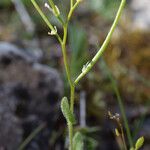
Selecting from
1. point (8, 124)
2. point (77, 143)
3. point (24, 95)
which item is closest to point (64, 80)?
point (24, 95)

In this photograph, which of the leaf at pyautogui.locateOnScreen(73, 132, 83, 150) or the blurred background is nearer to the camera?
the leaf at pyautogui.locateOnScreen(73, 132, 83, 150)

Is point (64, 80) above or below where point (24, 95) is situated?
below

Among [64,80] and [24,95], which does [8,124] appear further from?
[64,80]

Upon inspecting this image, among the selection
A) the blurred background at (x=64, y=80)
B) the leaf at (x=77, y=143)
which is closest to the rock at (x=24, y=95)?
the blurred background at (x=64, y=80)

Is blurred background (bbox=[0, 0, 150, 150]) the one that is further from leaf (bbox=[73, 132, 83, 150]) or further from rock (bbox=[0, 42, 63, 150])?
leaf (bbox=[73, 132, 83, 150])

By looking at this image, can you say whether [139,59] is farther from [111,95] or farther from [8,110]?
[8,110]

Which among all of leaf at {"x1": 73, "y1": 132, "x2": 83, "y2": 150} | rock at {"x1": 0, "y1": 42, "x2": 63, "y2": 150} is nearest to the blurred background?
rock at {"x1": 0, "y1": 42, "x2": 63, "y2": 150}

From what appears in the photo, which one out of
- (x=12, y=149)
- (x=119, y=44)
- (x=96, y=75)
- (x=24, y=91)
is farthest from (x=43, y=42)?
(x=12, y=149)
